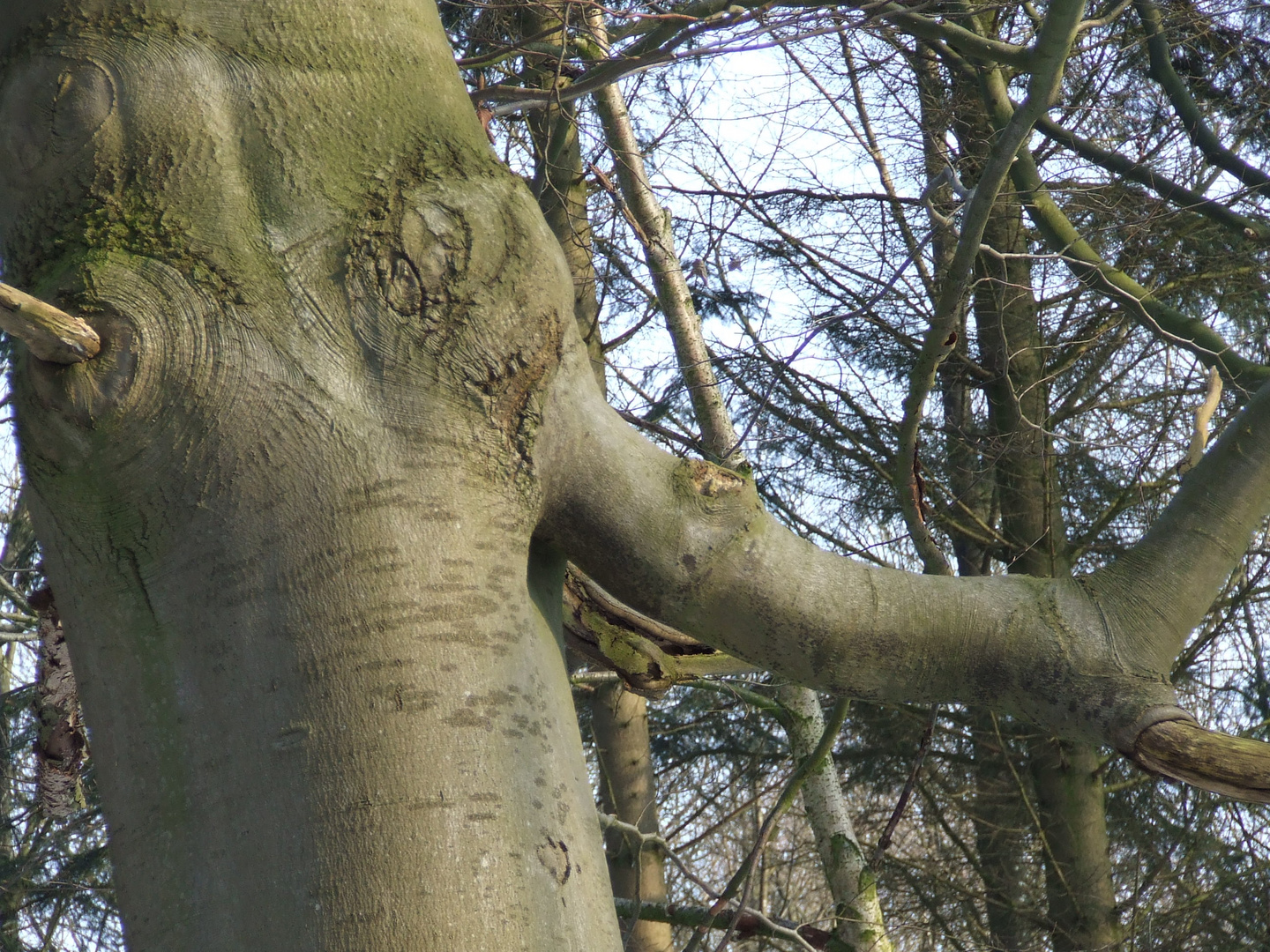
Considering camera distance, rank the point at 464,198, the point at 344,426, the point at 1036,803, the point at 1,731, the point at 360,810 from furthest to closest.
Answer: the point at 1,731, the point at 1036,803, the point at 464,198, the point at 344,426, the point at 360,810

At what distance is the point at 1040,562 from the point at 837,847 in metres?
1.86

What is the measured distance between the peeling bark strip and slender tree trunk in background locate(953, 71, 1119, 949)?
372 cm

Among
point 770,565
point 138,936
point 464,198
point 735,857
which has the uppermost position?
point 735,857

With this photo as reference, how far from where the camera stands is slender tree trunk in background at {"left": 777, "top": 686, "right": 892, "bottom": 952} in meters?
3.53

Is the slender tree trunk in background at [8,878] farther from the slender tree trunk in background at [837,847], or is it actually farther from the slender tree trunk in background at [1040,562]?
the slender tree trunk in background at [1040,562]

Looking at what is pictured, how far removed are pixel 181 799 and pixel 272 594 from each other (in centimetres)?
23

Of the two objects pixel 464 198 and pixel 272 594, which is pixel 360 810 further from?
pixel 464 198

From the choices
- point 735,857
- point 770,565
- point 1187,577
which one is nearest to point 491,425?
point 770,565

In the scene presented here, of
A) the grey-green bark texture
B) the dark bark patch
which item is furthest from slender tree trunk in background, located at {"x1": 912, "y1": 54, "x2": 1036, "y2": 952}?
the dark bark patch

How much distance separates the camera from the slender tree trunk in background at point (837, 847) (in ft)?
11.6

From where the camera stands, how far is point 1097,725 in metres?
1.34

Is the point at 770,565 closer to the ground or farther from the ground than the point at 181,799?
farther from the ground

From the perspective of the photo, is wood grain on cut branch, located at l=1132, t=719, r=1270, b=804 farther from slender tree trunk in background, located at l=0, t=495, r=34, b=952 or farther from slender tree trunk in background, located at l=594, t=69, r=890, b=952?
slender tree trunk in background, located at l=0, t=495, r=34, b=952

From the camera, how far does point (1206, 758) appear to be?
4.06 feet
